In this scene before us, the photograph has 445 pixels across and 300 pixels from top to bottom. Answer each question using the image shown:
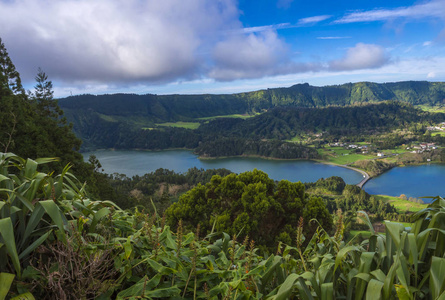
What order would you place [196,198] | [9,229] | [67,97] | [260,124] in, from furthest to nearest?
[67,97], [260,124], [196,198], [9,229]

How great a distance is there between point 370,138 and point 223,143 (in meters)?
58.3

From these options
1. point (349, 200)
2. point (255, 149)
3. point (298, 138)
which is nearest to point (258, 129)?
point (298, 138)

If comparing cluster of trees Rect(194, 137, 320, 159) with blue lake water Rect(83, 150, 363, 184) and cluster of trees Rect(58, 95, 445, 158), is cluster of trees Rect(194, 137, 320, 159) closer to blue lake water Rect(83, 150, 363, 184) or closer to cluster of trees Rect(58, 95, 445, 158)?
cluster of trees Rect(58, 95, 445, 158)

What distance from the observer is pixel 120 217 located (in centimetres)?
184

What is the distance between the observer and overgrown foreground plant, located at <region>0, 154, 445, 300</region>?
1153 mm

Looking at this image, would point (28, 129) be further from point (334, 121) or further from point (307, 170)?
point (334, 121)

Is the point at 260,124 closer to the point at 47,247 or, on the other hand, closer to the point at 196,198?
the point at 196,198

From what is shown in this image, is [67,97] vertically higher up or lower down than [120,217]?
higher up

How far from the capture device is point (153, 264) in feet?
4.21

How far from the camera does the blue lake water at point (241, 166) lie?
69875mm

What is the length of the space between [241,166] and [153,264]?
80.5 metres

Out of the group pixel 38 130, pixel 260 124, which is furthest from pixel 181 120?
pixel 38 130

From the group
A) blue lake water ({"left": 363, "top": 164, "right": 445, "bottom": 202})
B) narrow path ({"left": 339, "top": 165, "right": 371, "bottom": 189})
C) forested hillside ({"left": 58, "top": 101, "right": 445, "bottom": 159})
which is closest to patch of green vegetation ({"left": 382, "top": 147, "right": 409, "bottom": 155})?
blue lake water ({"left": 363, "top": 164, "right": 445, "bottom": 202})

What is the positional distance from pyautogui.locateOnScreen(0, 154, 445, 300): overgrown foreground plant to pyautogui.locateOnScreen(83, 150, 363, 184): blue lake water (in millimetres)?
62632
